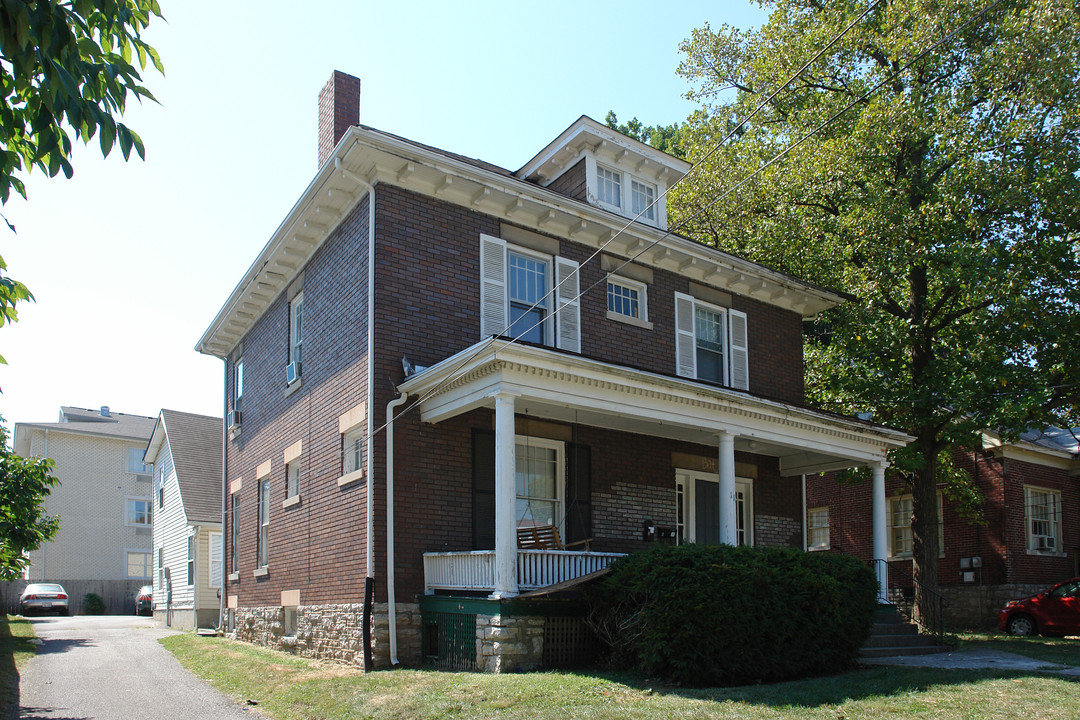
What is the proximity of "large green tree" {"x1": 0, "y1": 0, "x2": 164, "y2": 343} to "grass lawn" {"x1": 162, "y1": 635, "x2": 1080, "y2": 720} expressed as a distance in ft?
19.9

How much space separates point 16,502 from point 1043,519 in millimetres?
24846

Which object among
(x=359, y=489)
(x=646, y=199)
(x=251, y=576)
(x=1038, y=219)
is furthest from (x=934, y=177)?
(x=251, y=576)

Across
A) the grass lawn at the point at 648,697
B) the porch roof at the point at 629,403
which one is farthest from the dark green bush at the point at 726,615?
the porch roof at the point at 629,403

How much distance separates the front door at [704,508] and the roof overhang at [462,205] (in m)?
3.88

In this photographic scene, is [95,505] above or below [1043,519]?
below

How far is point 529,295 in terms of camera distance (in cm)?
1515

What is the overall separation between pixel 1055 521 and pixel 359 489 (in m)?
20.4

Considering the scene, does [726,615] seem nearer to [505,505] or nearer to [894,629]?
[505,505]

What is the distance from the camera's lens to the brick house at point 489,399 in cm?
1231

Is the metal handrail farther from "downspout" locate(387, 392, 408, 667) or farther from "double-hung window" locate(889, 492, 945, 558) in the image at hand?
"downspout" locate(387, 392, 408, 667)

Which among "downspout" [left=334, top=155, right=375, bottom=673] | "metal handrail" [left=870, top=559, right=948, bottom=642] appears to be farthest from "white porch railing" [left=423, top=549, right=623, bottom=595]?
"metal handrail" [left=870, top=559, right=948, bottom=642]

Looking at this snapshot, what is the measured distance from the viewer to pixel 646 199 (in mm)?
18297

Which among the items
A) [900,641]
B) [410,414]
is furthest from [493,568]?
[900,641]

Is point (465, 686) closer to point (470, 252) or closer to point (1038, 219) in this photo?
point (470, 252)
